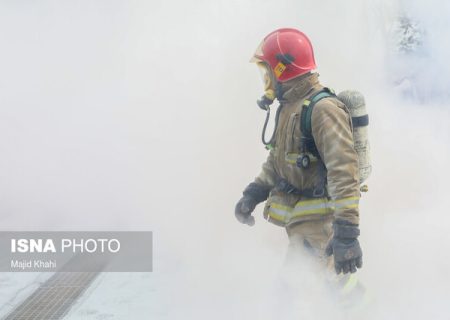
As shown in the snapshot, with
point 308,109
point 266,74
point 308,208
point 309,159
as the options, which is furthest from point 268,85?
point 308,208

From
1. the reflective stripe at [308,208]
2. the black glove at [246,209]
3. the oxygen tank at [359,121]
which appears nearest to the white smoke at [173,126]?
the black glove at [246,209]

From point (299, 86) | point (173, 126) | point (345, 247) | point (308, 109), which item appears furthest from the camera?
point (173, 126)

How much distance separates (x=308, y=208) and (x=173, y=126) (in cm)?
343

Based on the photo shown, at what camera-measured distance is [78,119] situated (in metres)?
5.92

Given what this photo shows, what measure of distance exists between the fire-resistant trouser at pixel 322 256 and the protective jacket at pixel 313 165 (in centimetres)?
5

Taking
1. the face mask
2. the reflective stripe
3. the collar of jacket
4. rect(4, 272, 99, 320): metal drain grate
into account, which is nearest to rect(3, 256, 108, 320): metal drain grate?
rect(4, 272, 99, 320): metal drain grate

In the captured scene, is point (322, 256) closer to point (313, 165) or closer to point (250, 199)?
point (313, 165)

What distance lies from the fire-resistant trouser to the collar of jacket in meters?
0.58

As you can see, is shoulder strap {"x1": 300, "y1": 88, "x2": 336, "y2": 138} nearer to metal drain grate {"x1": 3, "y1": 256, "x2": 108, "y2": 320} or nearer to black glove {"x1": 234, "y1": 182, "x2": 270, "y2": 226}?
black glove {"x1": 234, "y1": 182, "x2": 270, "y2": 226}

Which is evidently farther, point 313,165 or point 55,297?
point 55,297

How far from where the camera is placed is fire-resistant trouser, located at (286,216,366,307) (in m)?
2.51

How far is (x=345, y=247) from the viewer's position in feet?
7.41

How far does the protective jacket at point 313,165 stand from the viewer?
2324mm

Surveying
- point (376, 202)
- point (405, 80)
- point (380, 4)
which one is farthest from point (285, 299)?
point (380, 4)
